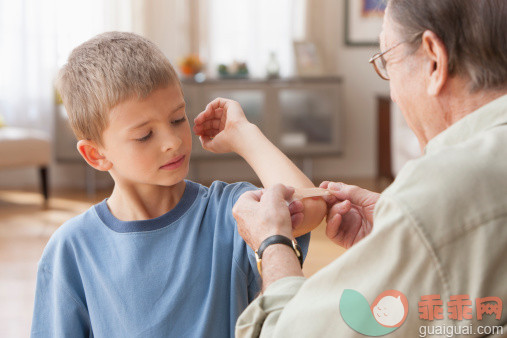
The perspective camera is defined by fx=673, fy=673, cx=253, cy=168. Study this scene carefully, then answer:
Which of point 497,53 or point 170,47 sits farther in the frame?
point 170,47

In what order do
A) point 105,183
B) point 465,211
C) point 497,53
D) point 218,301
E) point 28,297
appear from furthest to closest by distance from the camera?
point 105,183 < point 28,297 < point 218,301 < point 497,53 < point 465,211

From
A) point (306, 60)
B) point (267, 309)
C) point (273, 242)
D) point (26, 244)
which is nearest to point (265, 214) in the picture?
point (273, 242)

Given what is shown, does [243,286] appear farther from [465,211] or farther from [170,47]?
[170,47]

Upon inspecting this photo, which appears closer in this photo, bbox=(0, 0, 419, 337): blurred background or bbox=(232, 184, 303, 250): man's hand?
bbox=(232, 184, 303, 250): man's hand

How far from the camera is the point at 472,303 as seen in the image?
88 centimetres

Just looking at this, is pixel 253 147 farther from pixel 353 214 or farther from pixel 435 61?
pixel 435 61

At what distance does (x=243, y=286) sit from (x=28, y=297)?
7.81 ft

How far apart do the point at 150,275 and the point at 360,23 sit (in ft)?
18.2

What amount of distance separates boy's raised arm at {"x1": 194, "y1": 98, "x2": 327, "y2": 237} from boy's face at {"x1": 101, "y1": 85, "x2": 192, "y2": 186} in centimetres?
12

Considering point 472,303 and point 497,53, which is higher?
point 497,53

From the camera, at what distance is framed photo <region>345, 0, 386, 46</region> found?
21.0 feet

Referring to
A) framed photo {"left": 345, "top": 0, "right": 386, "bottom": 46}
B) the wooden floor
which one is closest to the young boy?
the wooden floor

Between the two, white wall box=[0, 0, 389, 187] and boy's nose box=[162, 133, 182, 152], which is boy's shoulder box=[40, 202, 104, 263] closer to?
boy's nose box=[162, 133, 182, 152]

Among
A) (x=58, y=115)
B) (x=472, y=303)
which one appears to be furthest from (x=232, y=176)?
(x=472, y=303)
